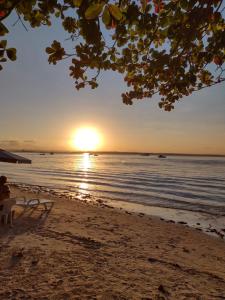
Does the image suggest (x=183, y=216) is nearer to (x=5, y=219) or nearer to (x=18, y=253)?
(x=5, y=219)

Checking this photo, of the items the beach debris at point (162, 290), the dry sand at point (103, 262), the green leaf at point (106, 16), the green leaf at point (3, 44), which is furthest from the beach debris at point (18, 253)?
the green leaf at point (106, 16)

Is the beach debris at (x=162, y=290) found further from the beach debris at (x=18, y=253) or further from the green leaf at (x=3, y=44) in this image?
the green leaf at (x=3, y=44)

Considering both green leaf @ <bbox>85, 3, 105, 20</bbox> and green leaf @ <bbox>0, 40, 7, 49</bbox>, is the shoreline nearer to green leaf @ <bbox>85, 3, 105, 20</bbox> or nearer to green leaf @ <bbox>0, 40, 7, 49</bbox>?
green leaf @ <bbox>0, 40, 7, 49</bbox>

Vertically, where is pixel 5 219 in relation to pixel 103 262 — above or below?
above

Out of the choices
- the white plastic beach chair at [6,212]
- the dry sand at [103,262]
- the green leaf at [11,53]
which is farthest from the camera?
the white plastic beach chair at [6,212]

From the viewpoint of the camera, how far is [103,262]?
307 inches

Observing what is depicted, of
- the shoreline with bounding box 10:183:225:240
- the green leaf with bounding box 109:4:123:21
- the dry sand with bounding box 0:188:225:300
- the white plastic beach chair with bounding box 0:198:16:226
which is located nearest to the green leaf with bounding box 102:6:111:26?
the green leaf with bounding box 109:4:123:21

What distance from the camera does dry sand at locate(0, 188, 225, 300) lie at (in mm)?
6223

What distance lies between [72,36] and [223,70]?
7.35 feet

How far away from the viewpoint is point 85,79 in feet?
13.5

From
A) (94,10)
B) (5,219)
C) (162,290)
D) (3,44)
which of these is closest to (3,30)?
(3,44)

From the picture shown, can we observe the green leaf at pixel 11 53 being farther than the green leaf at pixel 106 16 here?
Yes

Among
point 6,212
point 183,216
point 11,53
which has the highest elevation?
point 11,53

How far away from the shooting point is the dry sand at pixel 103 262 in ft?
20.4
